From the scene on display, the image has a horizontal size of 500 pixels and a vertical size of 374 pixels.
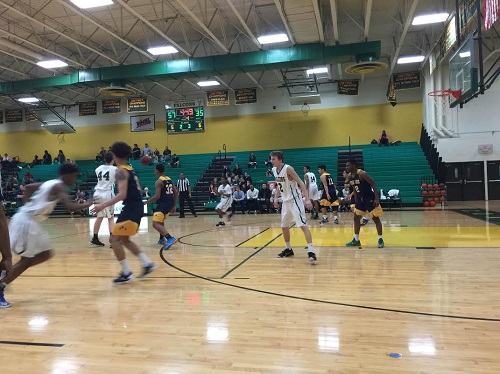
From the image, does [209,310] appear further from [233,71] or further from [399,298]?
[233,71]

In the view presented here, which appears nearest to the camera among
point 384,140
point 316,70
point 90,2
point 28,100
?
point 90,2

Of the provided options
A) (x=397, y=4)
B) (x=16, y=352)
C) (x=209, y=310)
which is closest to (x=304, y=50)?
(x=397, y=4)

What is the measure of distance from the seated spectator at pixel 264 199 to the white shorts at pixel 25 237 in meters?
12.8

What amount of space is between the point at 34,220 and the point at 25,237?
0.68ft

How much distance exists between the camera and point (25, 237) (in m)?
4.14

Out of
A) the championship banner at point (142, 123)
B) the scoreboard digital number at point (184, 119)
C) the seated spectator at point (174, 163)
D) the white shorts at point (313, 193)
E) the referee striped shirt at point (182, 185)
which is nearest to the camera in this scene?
the white shorts at point (313, 193)

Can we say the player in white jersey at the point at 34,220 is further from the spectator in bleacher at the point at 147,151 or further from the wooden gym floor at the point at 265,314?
the spectator in bleacher at the point at 147,151

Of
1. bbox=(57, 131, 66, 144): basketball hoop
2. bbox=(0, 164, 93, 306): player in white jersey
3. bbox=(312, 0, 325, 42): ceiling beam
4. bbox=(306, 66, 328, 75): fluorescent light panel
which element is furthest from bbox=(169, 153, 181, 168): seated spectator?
bbox=(0, 164, 93, 306): player in white jersey

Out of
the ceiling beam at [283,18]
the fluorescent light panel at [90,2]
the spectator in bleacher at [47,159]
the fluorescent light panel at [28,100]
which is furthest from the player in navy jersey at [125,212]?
the spectator in bleacher at [47,159]

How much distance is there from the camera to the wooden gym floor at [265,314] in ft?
8.76

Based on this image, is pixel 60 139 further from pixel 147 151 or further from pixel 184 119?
pixel 184 119

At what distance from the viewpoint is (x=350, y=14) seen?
643 inches

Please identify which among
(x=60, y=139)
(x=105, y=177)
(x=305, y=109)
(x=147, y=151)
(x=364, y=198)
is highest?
(x=305, y=109)

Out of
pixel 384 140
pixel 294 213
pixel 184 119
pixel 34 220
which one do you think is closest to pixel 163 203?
pixel 294 213
